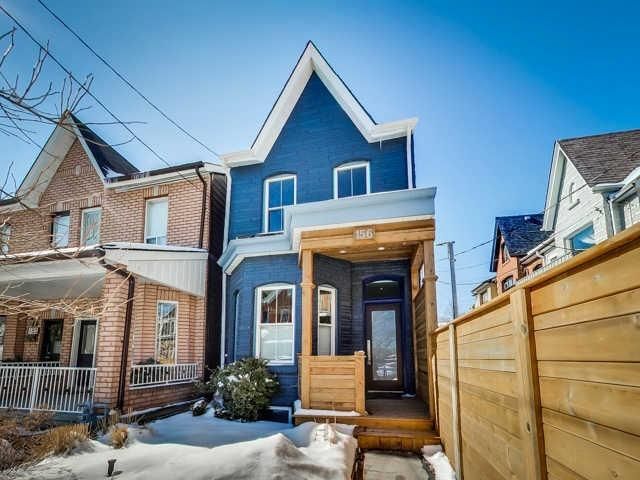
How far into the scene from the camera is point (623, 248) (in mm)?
1281

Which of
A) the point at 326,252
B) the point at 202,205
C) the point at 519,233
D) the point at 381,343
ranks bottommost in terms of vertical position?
the point at 381,343

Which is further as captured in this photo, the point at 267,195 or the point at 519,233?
the point at 519,233

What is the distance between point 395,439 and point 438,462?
3.09 ft

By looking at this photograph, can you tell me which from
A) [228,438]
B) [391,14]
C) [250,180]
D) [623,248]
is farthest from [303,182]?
[623,248]

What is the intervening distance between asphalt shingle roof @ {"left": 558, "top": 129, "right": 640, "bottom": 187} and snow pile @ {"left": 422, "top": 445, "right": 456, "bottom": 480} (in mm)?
9799

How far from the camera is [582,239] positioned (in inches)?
499

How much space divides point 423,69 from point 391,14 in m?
2.14

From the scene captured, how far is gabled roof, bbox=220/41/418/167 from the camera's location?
9453mm

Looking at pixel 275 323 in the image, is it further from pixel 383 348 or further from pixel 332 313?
pixel 383 348

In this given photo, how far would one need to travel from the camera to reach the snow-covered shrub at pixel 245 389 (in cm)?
735

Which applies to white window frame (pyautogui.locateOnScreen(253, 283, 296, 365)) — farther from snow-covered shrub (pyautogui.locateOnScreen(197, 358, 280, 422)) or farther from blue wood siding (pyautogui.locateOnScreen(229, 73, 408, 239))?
blue wood siding (pyautogui.locateOnScreen(229, 73, 408, 239))

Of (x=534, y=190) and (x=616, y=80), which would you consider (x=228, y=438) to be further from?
(x=534, y=190)

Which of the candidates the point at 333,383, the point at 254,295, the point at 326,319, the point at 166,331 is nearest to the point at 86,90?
the point at 333,383

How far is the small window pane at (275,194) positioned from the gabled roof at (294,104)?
0.78 metres
